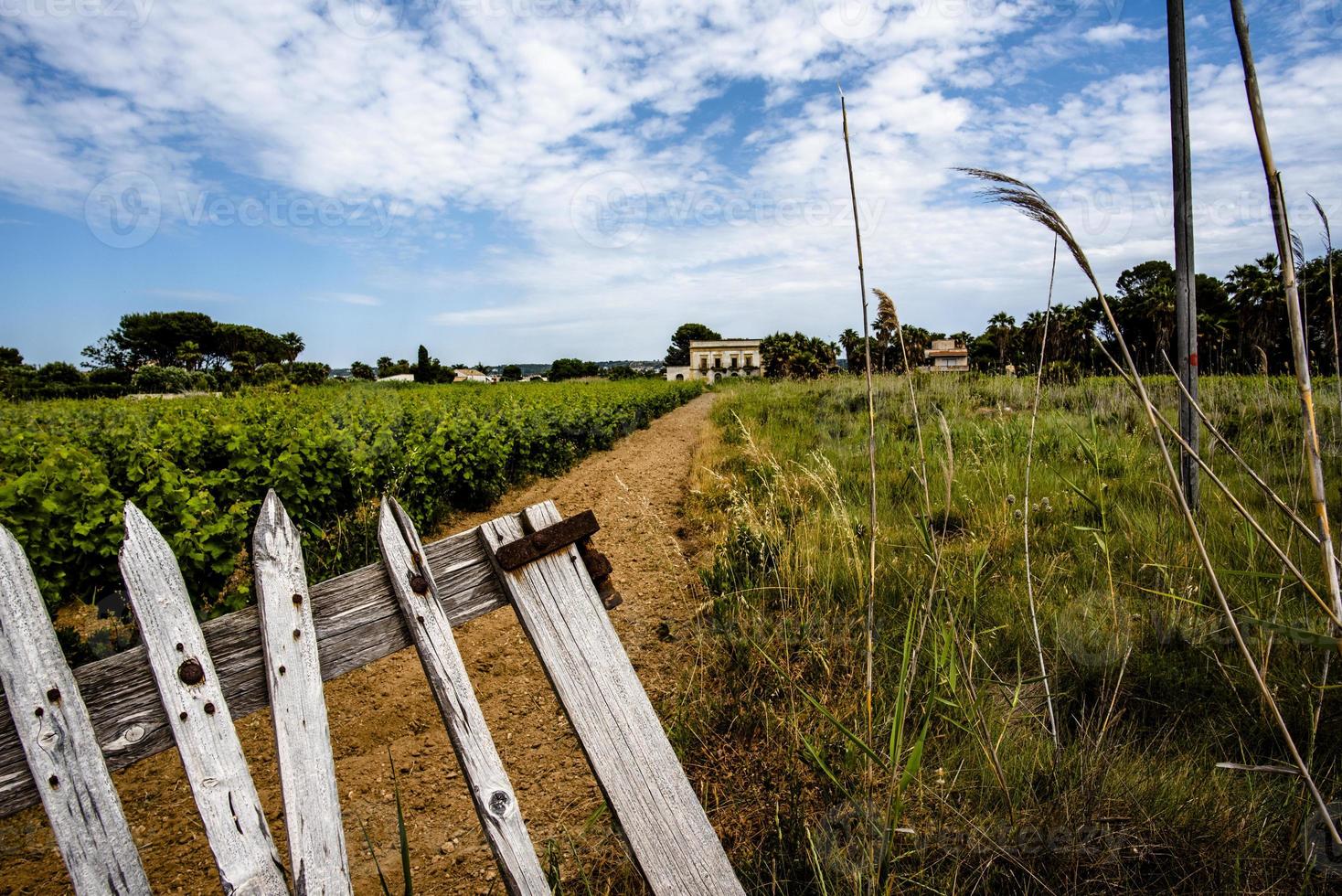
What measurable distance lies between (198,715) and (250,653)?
12 centimetres

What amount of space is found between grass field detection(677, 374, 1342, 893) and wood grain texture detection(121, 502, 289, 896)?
3.53 feet

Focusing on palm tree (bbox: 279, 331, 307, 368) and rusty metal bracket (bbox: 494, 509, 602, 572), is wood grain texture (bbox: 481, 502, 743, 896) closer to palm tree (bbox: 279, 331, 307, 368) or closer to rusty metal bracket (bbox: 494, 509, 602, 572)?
rusty metal bracket (bbox: 494, 509, 602, 572)

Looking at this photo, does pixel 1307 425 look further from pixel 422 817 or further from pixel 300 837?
pixel 422 817

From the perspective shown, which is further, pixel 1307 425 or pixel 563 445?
pixel 563 445

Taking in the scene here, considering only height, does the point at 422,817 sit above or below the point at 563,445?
below

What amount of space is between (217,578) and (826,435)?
6398 mm

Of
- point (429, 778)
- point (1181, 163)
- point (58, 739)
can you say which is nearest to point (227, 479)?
point (429, 778)

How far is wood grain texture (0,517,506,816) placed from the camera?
105 cm

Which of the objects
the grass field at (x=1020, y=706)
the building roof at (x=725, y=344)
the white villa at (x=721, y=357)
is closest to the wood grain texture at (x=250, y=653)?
the grass field at (x=1020, y=706)

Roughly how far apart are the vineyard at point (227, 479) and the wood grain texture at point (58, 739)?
11.1 ft

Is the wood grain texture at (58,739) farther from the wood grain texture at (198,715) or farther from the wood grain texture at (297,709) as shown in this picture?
the wood grain texture at (297,709)

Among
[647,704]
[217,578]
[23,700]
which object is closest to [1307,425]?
[647,704]

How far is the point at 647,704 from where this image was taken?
1.39 m

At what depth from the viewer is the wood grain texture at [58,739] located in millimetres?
1007
